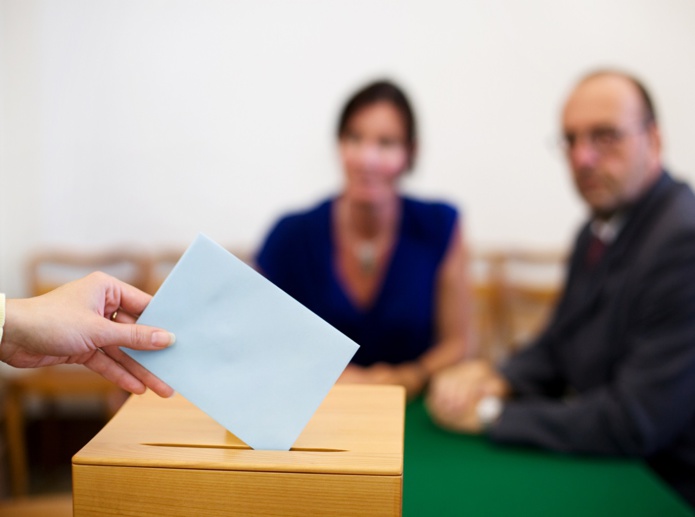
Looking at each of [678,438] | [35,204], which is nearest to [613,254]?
[678,438]

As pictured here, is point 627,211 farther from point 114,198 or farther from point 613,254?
point 114,198

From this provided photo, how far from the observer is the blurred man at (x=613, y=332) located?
67.5 inches

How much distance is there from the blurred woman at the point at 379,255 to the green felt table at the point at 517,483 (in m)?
0.86

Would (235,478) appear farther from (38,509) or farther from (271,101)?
(271,101)

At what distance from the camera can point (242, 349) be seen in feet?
2.96

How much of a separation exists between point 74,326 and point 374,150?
177cm

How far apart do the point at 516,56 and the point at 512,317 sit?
4.74ft

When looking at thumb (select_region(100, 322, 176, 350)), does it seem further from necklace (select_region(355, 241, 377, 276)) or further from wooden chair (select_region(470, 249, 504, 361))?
wooden chair (select_region(470, 249, 504, 361))

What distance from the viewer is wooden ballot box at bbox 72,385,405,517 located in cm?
85

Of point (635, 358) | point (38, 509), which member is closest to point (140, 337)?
point (38, 509)

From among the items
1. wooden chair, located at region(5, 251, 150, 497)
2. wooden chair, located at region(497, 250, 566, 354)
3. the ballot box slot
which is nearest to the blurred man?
the ballot box slot

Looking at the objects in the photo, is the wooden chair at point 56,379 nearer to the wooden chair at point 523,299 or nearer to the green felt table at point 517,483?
the wooden chair at point 523,299

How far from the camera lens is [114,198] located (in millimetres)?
4203

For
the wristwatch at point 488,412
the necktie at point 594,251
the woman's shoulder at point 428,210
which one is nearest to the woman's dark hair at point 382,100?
the woman's shoulder at point 428,210
